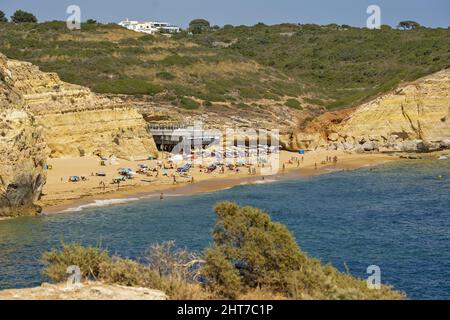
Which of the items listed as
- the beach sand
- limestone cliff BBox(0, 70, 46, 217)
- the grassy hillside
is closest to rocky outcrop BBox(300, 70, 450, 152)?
the beach sand

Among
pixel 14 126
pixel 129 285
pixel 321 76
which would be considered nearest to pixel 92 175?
pixel 14 126

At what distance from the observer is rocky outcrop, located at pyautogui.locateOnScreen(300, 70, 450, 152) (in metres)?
64.5

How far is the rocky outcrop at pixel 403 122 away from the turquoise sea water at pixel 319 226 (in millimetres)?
14011

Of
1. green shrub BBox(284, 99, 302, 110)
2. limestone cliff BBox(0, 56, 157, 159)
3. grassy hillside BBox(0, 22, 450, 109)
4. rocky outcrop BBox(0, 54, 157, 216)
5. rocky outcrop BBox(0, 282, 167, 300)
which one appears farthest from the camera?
green shrub BBox(284, 99, 302, 110)

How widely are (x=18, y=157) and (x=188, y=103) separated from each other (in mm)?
41511

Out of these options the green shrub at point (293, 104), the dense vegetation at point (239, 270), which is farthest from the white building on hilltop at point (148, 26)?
the dense vegetation at point (239, 270)

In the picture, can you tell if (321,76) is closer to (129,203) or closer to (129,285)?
(129,203)

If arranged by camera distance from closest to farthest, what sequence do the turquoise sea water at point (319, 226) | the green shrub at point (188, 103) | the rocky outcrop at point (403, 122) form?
the turquoise sea water at point (319, 226)
the rocky outcrop at point (403, 122)
the green shrub at point (188, 103)

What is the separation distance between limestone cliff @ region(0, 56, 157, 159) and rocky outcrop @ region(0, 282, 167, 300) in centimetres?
3817

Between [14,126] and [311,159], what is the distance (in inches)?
1213

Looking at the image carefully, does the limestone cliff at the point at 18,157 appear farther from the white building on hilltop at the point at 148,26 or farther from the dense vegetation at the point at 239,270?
the white building on hilltop at the point at 148,26

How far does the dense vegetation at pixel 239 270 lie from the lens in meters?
17.2

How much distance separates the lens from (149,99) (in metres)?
78.3

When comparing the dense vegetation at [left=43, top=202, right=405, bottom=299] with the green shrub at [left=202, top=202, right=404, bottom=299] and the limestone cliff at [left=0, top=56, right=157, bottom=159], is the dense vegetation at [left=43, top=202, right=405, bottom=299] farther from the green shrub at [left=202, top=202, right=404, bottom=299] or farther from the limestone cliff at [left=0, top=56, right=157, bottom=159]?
the limestone cliff at [left=0, top=56, right=157, bottom=159]
